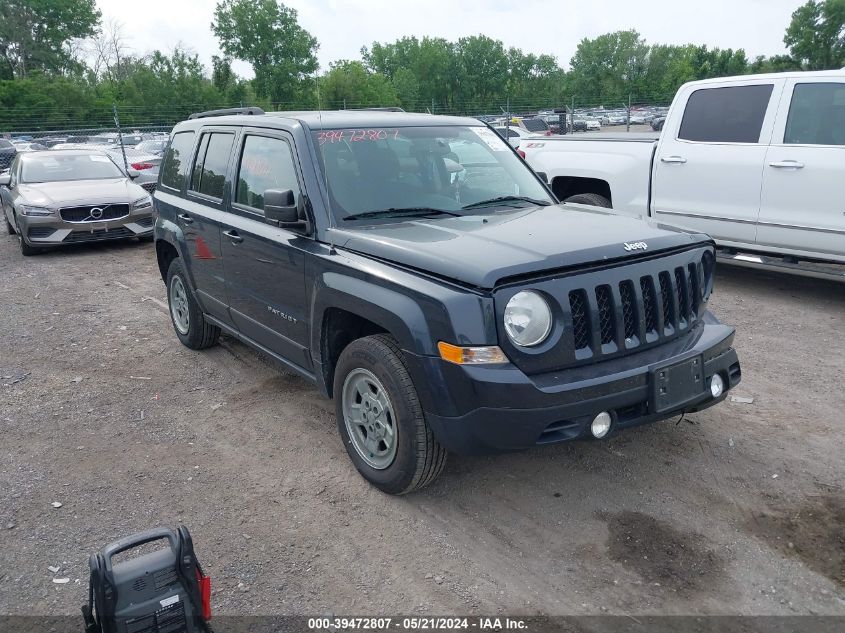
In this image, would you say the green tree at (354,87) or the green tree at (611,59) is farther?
the green tree at (611,59)

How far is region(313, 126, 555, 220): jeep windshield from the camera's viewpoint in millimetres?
4129

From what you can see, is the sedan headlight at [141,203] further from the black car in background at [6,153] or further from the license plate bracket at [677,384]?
the black car in background at [6,153]

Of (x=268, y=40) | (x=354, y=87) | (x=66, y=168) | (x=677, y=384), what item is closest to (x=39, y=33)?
(x=268, y=40)

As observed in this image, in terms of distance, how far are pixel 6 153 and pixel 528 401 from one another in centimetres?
2425

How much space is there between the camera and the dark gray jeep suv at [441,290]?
124 inches

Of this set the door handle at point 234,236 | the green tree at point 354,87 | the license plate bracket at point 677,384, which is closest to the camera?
the license plate bracket at point 677,384

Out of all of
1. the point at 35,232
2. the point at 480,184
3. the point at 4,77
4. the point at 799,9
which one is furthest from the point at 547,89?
the point at 480,184

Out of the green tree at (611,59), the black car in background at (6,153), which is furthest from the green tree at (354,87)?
the green tree at (611,59)

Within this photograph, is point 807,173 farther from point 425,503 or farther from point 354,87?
point 354,87

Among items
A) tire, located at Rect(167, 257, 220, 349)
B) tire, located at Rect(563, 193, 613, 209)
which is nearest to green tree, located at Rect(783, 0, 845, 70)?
tire, located at Rect(563, 193, 613, 209)

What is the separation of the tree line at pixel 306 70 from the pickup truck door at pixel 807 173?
23.3 m

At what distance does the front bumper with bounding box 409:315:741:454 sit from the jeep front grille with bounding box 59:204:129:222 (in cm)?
912

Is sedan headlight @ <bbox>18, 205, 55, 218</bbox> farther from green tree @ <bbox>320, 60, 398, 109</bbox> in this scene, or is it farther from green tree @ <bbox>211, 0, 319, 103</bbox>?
green tree @ <bbox>211, 0, 319, 103</bbox>

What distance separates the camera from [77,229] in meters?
10.8
